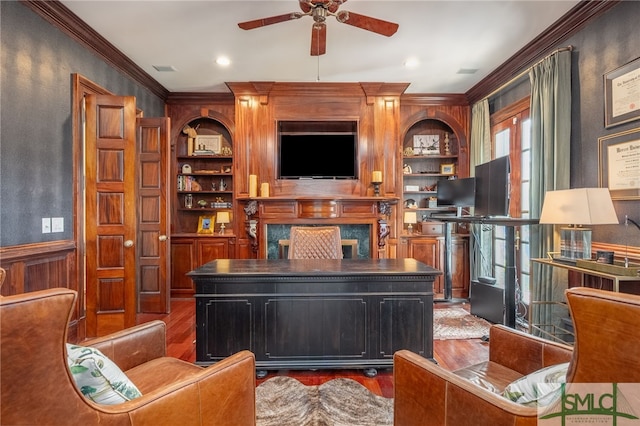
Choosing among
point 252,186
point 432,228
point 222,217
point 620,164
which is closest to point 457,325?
point 432,228

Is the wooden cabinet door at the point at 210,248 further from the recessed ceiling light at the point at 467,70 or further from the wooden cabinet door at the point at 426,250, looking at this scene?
the recessed ceiling light at the point at 467,70

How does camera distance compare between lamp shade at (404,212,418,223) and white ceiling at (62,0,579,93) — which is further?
lamp shade at (404,212,418,223)

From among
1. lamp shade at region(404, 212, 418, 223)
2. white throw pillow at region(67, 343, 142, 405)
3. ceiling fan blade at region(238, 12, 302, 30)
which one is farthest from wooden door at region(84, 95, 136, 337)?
lamp shade at region(404, 212, 418, 223)

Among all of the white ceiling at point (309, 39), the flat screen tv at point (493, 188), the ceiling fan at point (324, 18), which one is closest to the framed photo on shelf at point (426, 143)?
the white ceiling at point (309, 39)

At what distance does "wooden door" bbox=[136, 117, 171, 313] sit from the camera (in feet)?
13.2

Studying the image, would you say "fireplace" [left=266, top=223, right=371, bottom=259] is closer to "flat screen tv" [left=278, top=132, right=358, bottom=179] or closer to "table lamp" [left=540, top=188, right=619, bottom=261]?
"flat screen tv" [left=278, top=132, right=358, bottom=179]

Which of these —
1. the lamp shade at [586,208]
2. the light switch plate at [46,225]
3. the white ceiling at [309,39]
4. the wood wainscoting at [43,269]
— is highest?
the white ceiling at [309,39]

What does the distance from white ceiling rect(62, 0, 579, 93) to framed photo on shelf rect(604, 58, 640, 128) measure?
73 centimetres

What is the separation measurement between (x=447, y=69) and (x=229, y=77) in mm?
2761

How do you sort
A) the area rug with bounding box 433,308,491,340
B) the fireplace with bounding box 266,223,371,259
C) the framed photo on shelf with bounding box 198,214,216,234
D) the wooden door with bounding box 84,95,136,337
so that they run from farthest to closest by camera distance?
the framed photo on shelf with bounding box 198,214,216,234
the fireplace with bounding box 266,223,371,259
the area rug with bounding box 433,308,491,340
the wooden door with bounding box 84,95,136,337

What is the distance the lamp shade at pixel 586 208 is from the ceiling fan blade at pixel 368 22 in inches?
69.8

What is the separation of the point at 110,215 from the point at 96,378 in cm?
251

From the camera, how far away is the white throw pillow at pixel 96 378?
103cm

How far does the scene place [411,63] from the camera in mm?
3863
